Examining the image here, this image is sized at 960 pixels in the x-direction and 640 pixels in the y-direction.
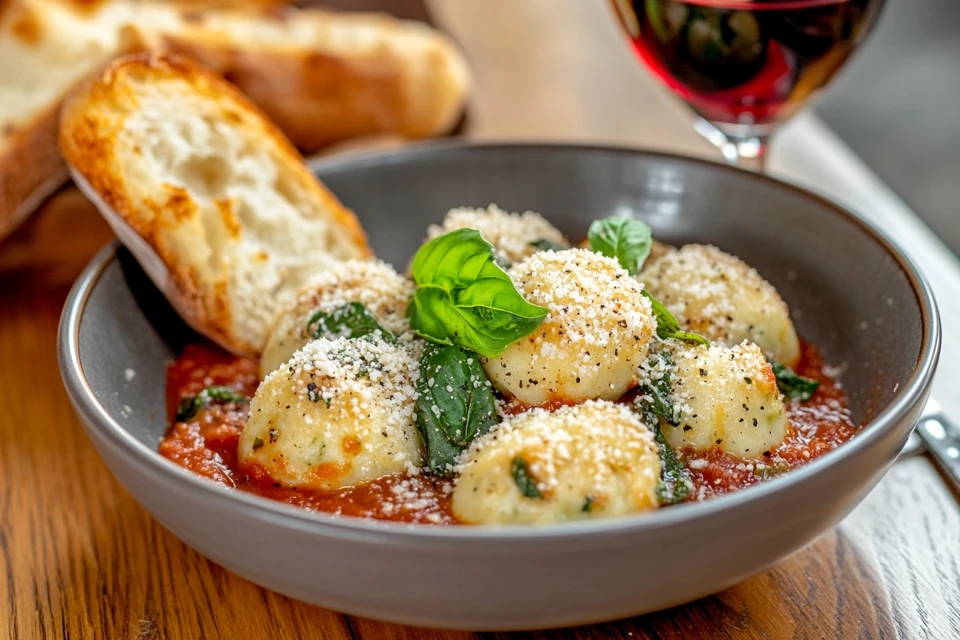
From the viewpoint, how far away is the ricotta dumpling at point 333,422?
1.57 metres

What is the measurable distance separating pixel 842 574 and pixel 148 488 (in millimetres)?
1113

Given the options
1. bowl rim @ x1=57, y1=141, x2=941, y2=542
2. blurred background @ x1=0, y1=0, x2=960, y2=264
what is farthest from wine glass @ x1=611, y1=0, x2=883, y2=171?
bowl rim @ x1=57, y1=141, x2=941, y2=542

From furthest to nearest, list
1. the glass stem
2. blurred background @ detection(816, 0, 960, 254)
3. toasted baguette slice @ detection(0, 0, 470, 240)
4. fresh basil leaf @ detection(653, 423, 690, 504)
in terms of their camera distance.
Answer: blurred background @ detection(816, 0, 960, 254) < toasted baguette slice @ detection(0, 0, 470, 240) < the glass stem < fresh basil leaf @ detection(653, 423, 690, 504)

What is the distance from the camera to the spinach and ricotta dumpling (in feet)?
5.28

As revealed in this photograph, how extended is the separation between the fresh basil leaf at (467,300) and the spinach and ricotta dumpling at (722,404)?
259mm

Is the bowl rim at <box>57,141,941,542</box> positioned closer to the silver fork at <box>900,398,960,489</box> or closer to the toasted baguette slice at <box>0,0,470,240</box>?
the silver fork at <box>900,398,960,489</box>

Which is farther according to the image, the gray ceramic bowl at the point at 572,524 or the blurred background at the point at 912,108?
the blurred background at the point at 912,108

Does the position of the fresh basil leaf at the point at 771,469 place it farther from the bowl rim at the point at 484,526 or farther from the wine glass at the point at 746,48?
the wine glass at the point at 746,48

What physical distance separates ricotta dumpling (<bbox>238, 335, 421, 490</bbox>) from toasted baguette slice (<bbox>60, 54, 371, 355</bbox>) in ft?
1.54

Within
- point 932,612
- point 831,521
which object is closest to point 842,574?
point 932,612

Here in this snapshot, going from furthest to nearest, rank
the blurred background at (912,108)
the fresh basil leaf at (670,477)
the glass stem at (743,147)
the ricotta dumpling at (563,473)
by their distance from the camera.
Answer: the blurred background at (912,108) → the glass stem at (743,147) → the fresh basil leaf at (670,477) → the ricotta dumpling at (563,473)

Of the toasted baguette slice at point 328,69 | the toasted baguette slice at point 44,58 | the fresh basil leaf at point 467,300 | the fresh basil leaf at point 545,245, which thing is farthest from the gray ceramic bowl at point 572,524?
the toasted baguette slice at point 44,58

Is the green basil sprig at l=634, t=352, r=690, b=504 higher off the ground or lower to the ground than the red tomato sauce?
higher

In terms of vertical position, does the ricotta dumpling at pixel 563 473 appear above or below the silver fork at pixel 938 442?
above
